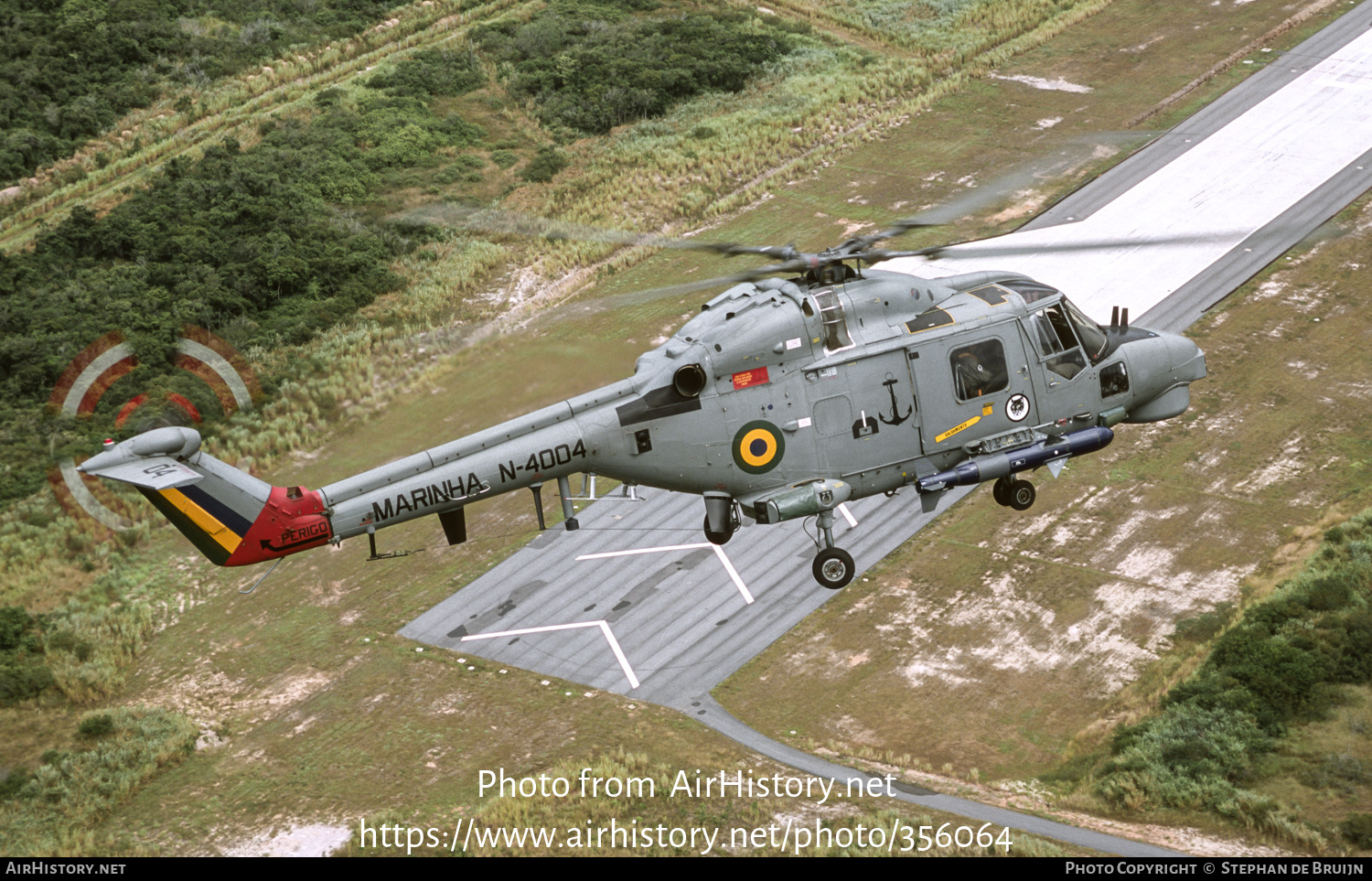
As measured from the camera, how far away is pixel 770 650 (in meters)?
34.9

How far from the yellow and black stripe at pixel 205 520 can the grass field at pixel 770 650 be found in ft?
14.4

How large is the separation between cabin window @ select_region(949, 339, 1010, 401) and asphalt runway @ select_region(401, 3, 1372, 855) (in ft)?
6.39

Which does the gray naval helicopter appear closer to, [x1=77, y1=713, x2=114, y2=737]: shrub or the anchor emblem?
the anchor emblem

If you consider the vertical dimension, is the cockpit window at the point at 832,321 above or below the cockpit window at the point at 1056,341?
above

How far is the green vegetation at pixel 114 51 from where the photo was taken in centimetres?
6444

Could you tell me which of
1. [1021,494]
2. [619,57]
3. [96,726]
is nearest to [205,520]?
[96,726]

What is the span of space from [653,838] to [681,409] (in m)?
9.07

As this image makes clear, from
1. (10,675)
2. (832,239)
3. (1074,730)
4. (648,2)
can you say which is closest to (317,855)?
(10,675)

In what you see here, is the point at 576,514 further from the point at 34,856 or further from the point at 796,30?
the point at 796,30

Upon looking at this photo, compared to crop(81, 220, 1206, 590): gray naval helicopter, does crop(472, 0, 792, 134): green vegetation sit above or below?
above

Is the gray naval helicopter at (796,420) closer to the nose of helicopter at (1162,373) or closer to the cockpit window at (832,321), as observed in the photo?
the cockpit window at (832,321)

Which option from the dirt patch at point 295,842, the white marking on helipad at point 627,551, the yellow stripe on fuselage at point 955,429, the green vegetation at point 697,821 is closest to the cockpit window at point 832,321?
the yellow stripe on fuselage at point 955,429

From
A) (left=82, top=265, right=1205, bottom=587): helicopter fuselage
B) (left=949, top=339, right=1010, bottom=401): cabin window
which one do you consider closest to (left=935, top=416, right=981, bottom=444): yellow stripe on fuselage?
(left=82, top=265, right=1205, bottom=587): helicopter fuselage

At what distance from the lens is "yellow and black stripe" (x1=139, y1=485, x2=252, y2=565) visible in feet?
80.5
